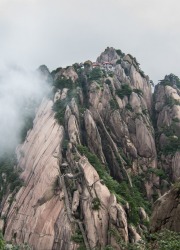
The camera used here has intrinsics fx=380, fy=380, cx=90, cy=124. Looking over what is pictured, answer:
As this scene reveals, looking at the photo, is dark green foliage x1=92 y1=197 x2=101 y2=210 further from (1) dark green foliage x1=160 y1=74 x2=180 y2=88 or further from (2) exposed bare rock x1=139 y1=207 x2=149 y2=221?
(1) dark green foliage x1=160 y1=74 x2=180 y2=88

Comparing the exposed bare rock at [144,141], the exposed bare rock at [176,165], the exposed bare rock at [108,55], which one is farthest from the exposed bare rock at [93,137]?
the exposed bare rock at [108,55]

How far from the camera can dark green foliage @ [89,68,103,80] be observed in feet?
274

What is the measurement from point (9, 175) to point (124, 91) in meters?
31.0

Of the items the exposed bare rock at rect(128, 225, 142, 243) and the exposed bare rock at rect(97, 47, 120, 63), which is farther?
the exposed bare rock at rect(97, 47, 120, 63)

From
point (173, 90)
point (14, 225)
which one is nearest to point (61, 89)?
point (173, 90)

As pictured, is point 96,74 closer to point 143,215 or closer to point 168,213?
point 143,215

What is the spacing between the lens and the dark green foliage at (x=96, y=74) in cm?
8350

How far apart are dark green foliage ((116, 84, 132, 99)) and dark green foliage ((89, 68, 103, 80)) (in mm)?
5291

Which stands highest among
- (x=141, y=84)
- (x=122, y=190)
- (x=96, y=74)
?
(x=96, y=74)

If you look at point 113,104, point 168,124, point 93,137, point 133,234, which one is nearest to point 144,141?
point 168,124

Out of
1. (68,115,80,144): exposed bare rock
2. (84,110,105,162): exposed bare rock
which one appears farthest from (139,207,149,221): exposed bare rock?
(68,115,80,144): exposed bare rock

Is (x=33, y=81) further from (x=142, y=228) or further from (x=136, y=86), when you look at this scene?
(x=142, y=228)

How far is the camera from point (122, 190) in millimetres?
58875

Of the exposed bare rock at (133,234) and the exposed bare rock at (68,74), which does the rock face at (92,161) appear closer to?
the exposed bare rock at (133,234)
